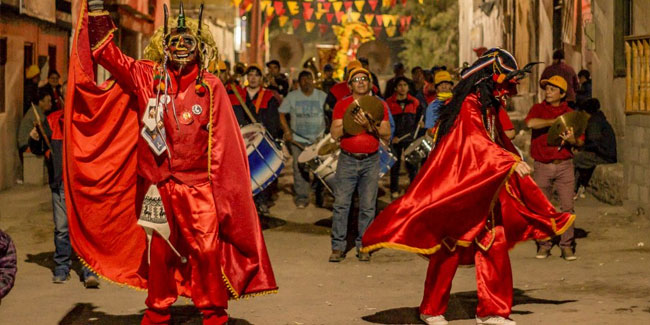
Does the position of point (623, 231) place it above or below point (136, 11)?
below

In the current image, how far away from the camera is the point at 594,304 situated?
30.2 feet

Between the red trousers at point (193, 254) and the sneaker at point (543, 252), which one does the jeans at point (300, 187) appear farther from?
the red trousers at point (193, 254)

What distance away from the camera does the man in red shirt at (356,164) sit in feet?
38.3

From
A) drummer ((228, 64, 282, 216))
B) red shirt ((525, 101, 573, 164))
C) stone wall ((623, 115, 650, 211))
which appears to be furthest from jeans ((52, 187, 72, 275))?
stone wall ((623, 115, 650, 211))

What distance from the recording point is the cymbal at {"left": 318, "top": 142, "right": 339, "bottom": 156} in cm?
1399

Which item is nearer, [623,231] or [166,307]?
[166,307]

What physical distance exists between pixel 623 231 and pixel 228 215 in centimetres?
709

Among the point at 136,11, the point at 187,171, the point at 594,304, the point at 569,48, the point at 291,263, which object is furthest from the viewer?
the point at 136,11

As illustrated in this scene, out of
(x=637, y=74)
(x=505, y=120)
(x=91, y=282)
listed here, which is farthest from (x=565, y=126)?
(x=91, y=282)

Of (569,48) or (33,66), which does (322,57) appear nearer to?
(569,48)

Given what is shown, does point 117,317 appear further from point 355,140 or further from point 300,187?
point 300,187

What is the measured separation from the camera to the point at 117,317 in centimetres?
888

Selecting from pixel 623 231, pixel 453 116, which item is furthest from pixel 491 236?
pixel 623 231

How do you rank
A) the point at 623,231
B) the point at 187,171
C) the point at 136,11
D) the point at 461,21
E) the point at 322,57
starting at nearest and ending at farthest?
1. the point at 187,171
2. the point at 623,231
3. the point at 136,11
4. the point at 461,21
5. the point at 322,57
